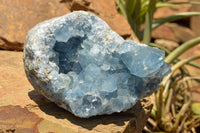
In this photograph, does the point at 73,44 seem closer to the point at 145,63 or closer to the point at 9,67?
the point at 145,63

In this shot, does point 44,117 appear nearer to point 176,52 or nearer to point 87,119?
point 87,119

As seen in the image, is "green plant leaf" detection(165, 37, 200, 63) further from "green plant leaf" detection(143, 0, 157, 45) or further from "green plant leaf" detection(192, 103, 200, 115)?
"green plant leaf" detection(192, 103, 200, 115)

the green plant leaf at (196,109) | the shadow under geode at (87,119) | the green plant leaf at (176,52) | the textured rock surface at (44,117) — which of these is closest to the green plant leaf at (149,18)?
the green plant leaf at (176,52)

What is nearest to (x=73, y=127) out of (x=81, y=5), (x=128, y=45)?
(x=128, y=45)

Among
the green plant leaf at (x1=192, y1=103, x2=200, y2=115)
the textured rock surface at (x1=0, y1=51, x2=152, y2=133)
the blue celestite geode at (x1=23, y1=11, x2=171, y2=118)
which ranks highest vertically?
the blue celestite geode at (x1=23, y1=11, x2=171, y2=118)

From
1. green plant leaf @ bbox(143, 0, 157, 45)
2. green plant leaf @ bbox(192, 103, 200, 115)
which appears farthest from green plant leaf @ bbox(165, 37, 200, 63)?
green plant leaf @ bbox(192, 103, 200, 115)

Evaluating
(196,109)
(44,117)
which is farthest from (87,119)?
(196,109)
